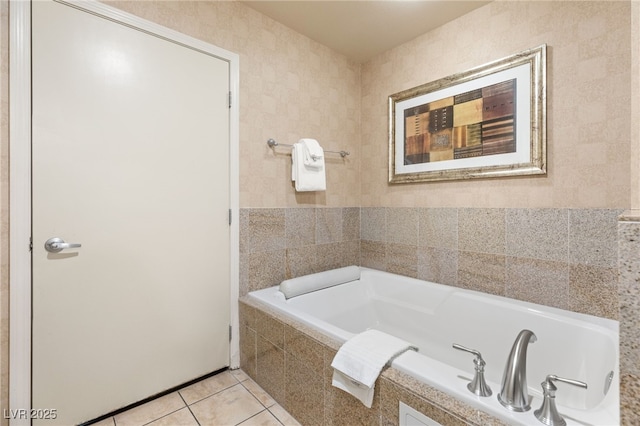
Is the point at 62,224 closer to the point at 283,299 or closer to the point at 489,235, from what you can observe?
the point at 283,299

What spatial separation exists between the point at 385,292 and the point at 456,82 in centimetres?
163

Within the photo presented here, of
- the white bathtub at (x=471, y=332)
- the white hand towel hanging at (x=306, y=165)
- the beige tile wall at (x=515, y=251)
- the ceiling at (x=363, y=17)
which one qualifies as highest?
the ceiling at (x=363, y=17)

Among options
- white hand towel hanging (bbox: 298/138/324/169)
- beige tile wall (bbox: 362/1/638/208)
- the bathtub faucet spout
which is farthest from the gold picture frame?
the bathtub faucet spout

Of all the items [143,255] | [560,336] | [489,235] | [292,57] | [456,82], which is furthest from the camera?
[292,57]

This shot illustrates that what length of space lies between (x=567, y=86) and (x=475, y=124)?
0.49 meters

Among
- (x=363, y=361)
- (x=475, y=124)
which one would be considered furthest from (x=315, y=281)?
(x=475, y=124)

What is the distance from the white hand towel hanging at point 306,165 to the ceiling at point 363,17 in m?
0.86

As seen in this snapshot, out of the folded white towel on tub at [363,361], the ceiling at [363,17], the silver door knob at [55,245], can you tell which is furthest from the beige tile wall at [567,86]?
the silver door knob at [55,245]

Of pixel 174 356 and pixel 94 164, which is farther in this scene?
pixel 174 356

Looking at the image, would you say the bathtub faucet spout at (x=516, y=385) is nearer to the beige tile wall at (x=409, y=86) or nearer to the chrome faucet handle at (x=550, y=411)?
the chrome faucet handle at (x=550, y=411)

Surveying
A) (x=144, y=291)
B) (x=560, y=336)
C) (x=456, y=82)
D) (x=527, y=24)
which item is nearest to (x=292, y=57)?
(x=456, y=82)

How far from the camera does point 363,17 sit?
2.11 meters

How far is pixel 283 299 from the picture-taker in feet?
6.41

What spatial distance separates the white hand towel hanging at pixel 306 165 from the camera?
2182 mm
